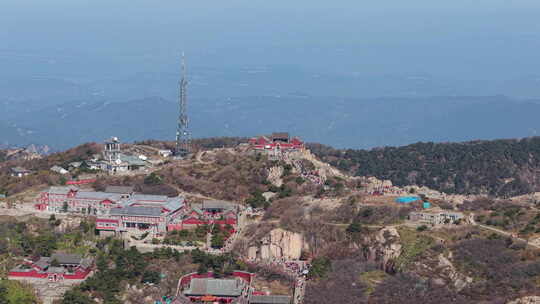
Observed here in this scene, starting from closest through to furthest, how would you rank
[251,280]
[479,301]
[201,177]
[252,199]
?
[479,301] → [251,280] → [252,199] → [201,177]

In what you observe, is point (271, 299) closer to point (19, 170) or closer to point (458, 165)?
point (19, 170)

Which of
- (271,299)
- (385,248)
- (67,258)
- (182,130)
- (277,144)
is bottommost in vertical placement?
(271,299)

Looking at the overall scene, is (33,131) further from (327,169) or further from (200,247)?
(200,247)

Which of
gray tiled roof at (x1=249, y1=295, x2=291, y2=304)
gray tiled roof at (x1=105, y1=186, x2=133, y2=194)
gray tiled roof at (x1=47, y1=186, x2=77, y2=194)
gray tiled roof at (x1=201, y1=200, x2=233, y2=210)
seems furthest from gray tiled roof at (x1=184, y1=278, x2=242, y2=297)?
gray tiled roof at (x1=47, y1=186, x2=77, y2=194)

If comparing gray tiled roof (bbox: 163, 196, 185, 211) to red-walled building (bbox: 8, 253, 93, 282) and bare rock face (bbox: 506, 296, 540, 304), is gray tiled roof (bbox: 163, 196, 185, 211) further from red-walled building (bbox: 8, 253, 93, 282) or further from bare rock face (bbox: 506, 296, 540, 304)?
bare rock face (bbox: 506, 296, 540, 304)

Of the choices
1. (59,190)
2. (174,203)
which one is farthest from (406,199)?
(59,190)

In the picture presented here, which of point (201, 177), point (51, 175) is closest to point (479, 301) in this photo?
point (201, 177)
